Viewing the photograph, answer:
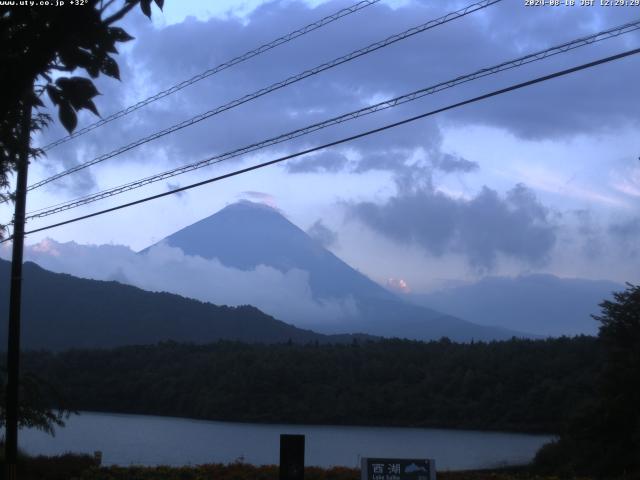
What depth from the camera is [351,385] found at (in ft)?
144

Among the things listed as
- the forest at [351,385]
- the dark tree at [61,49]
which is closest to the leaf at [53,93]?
the dark tree at [61,49]

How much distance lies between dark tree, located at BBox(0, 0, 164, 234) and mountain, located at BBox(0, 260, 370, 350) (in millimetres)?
65175

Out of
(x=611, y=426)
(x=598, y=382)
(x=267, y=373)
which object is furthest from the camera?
(x=267, y=373)

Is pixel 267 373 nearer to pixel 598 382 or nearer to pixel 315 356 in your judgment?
pixel 315 356

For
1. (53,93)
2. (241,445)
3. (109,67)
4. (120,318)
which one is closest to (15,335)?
(109,67)

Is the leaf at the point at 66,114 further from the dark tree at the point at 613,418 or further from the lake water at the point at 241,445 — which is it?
the dark tree at the point at 613,418

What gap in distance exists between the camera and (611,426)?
24.9 m

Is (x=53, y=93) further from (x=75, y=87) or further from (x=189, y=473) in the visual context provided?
(x=189, y=473)

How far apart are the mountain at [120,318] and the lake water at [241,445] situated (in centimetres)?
3829

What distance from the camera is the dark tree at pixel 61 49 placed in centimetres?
390

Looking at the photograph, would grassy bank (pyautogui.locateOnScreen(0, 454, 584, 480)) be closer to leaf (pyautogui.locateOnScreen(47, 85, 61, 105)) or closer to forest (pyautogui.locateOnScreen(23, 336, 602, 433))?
leaf (pyautogui.locateOnScreen(47, 85, 61, 105))

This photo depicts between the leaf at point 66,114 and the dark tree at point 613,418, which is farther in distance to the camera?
the dark tree at point 613,418

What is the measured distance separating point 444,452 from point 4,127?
23.0 metres

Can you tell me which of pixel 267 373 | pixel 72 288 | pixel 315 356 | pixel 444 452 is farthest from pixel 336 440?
pixel 72 288
